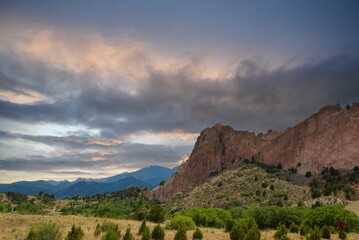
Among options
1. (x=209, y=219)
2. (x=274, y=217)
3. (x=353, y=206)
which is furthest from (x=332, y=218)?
(x=353, y=206)

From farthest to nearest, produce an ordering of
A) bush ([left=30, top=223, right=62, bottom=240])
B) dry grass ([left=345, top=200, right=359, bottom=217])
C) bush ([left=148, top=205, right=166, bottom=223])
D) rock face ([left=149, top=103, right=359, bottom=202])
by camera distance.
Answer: rock face ([left=149, top=103, right=359, bottom=202])
dry grass ([left=345, top=200, right=359, bottom=217])
bush ([left=148, top=205, right=166, bottom=223])
bush ([left=30, top=223, right=62, bottom=240])

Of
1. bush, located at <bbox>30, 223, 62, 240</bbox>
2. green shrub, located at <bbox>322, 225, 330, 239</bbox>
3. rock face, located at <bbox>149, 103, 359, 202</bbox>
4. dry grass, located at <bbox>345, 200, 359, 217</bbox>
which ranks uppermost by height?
rock face, located at <bbox>149, 103, 359, 202</bbox>

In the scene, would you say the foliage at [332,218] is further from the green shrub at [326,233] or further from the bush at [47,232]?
the bush at [47,232]

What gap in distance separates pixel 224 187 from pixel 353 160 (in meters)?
52.2

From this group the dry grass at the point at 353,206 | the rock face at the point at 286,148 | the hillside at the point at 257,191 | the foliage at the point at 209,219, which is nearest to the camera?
the foliage at the point at 209,219

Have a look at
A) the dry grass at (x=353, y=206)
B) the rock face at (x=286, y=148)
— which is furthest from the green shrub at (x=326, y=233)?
the rock face at (x=286, y=148)

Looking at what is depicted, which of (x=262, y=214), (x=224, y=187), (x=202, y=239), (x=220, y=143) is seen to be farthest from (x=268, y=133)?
(x=202, y=239)

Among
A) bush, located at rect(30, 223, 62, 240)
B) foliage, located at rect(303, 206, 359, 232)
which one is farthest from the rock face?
bush, located at rect(30, 223, 62, 240)

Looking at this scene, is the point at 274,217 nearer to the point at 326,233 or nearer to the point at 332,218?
the point at 332,218

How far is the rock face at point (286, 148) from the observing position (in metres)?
137

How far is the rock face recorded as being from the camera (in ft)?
449

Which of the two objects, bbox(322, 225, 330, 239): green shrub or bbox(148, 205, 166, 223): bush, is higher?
bbox(148, 205, 166, 223): bush

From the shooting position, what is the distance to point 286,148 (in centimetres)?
16075

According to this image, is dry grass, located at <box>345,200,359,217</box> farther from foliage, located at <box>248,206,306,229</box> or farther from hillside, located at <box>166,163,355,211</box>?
foliage, located at <box>248,206,306,229</box>
